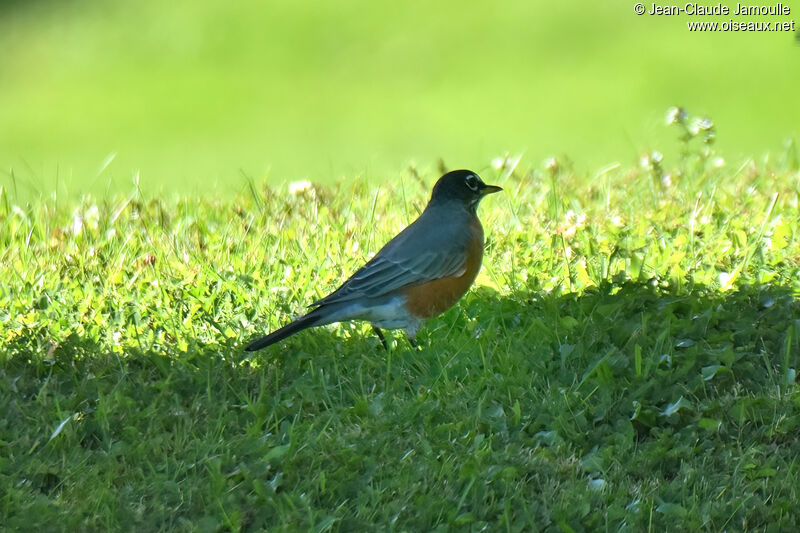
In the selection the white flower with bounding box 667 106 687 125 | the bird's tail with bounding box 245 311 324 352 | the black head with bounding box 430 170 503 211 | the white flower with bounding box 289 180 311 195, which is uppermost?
the white flower with bounding box 289 180 311 195

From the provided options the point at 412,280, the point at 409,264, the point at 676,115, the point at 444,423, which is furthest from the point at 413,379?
the point at 676,115

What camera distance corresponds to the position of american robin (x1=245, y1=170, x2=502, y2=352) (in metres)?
5.72

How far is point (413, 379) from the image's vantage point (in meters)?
5.50

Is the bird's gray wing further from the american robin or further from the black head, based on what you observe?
the black head

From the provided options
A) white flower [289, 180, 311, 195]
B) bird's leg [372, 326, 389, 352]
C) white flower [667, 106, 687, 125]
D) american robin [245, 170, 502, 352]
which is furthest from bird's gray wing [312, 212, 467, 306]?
white flower [667, 106, 687, 125]

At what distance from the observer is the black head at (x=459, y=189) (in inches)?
255

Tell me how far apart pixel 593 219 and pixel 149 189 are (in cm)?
339

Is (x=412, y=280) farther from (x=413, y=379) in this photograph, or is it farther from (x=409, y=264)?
(x=413, y=379)

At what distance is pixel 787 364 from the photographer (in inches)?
210

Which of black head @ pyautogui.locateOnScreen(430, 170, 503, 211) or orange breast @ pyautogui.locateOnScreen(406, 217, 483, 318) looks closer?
orange breast @ pyautogui.locateOnScreen(406, 217, 483, 318)

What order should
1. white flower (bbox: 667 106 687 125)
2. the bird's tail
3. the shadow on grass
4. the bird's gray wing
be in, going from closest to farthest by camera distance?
the shadow on grass, the bird's tail, the bird's gray wing, white flower (bbox: 667 106 687 125)

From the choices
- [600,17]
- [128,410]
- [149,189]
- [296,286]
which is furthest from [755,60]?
[128,410]

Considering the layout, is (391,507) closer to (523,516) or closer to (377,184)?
(523,516)

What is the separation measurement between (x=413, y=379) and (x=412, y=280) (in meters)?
0.62
